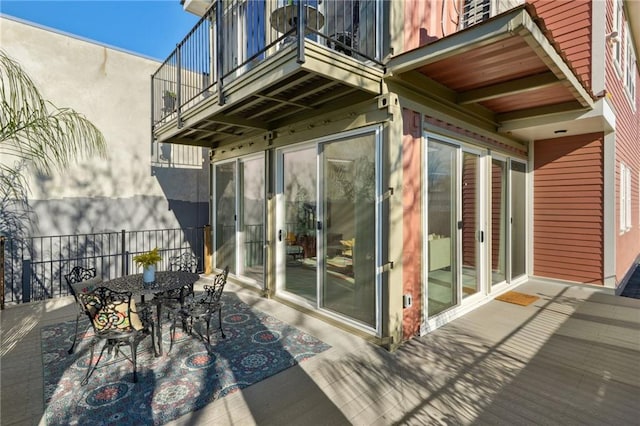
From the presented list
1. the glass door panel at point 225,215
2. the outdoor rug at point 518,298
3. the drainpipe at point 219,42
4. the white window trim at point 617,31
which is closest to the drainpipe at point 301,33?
the drainpipe at point 219,42

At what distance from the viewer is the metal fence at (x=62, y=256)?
5258 millimetres

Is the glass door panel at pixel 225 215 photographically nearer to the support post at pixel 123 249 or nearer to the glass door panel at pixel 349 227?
the support post at pixel 123 249

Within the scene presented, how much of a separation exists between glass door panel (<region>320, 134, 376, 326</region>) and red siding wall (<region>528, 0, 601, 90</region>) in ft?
13.3

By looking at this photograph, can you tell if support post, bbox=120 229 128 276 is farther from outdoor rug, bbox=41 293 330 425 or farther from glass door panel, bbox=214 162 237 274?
outdoor rug, bbox=41 293 330 425

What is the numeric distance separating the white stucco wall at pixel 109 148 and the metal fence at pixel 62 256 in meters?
0.20

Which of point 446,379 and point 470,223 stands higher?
point 470,223

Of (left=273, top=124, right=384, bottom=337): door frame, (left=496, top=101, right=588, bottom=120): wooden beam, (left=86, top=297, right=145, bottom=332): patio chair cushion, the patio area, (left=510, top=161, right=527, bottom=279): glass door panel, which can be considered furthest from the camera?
(left=510, top=161, right=527, bottom=279): glass door panel

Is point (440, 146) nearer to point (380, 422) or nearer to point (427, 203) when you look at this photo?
point (427, 203)

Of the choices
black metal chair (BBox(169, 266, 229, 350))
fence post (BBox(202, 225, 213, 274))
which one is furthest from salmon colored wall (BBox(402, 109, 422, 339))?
fence post (BBox(202, 225, 213, 274))

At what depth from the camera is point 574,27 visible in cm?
520

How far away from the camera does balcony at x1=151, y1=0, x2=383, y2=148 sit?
283 centimetres

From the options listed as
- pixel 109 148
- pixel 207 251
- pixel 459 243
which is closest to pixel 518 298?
pixel 459 243

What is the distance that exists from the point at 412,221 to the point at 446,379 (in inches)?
60.3

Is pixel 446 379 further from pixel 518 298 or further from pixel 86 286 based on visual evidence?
pixel 86 286
